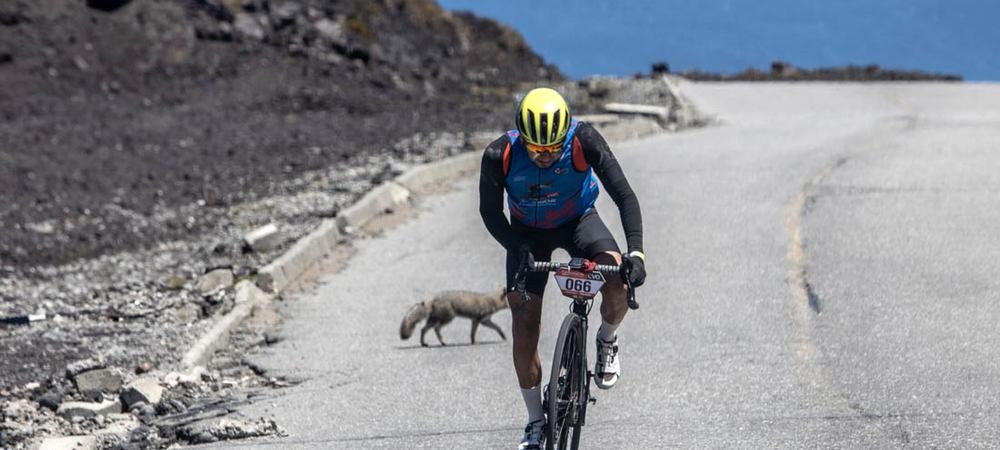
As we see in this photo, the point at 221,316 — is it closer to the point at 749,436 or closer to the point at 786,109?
the point at 749,436

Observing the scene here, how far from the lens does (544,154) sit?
7254 mm

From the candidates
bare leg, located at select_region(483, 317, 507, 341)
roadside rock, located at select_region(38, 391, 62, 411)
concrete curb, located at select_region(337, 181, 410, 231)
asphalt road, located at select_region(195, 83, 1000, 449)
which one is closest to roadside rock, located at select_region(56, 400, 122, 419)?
roadside rock, located at select_region(38, 391, 62, 411)

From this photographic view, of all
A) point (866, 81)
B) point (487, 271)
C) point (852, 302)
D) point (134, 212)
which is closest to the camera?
point (852, 302)

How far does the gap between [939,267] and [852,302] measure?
68.2 inches

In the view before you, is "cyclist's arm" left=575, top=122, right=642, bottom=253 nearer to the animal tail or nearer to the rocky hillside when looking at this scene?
the animal tail

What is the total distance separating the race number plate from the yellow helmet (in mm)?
640

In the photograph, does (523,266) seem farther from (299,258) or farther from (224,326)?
(299,258)

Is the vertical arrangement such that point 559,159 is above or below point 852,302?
above

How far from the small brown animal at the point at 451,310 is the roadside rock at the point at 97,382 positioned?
242 cm

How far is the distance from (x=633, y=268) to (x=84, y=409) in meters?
4.80

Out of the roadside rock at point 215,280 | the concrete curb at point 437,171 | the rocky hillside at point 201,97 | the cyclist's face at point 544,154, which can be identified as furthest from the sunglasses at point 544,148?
the concrete curb at point 437,171

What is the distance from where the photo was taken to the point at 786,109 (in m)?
33.0

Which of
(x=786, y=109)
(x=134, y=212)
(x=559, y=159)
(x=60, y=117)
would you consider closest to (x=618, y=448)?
(x=559, y=159)

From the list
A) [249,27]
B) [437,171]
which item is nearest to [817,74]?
[249,27]
